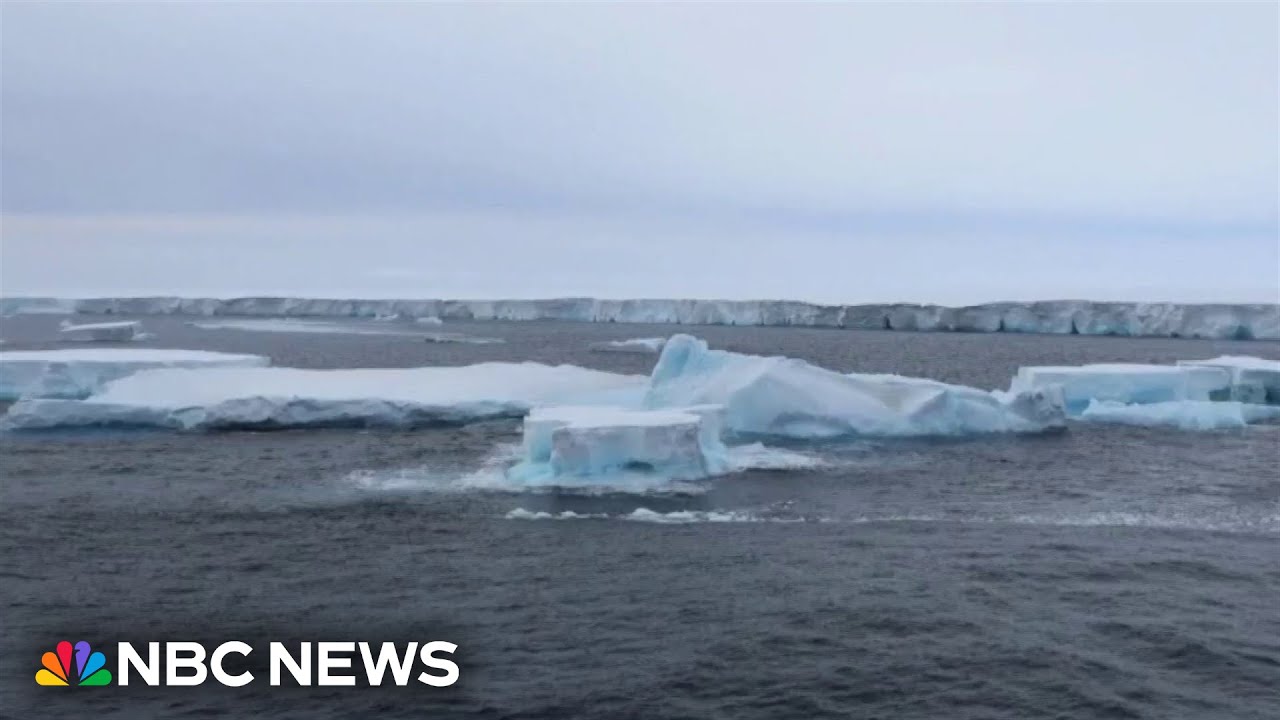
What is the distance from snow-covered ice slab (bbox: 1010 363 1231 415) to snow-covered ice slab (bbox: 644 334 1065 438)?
419 centimetres

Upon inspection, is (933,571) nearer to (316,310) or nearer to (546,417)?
(546,417)

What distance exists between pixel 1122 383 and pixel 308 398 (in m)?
18.1

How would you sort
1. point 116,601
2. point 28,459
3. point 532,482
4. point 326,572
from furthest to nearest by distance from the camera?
point 28,459
point 532,482
point 326,572
point 116,601

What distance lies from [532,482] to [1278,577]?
361 inches

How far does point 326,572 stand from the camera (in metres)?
12.3

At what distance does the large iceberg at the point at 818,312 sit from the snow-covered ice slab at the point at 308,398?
47414mm

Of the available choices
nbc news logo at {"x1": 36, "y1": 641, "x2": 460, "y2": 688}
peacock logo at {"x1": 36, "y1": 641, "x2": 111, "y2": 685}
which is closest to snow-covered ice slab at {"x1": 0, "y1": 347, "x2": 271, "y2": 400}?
peacock logo at {"x1": 36, "y1": 641, "x2": 111, "y2": 685}

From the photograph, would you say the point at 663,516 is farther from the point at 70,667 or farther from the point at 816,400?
the point at 816,400

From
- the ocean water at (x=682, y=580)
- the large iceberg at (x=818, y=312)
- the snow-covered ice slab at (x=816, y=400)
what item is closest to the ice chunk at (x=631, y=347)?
the large iceberg at (x=818, y=312)

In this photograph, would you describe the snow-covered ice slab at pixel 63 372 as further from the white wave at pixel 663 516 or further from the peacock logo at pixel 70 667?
the peacock logo at pixel 70 667

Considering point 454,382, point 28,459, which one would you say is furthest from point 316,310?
point 28,459

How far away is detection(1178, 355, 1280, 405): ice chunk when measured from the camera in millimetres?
29531

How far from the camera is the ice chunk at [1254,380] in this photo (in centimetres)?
2953

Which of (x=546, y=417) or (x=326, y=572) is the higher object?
(x=546, y=417)
